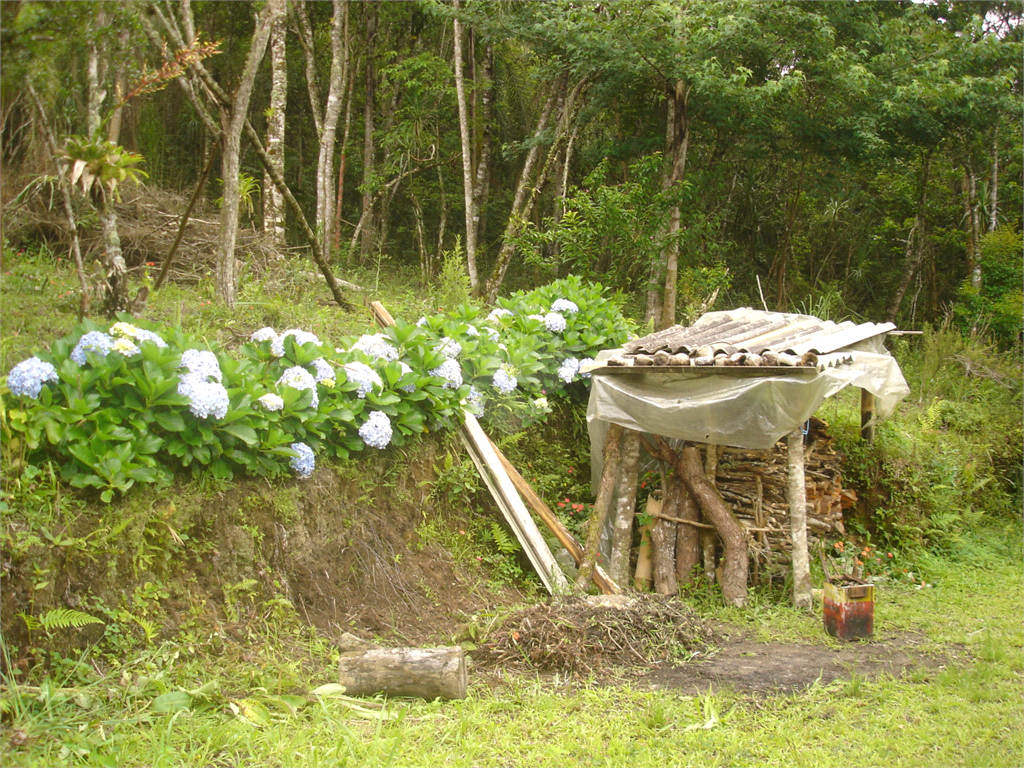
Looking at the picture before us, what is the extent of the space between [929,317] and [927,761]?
13.1 m

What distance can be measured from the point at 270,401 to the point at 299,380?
263 millimetres

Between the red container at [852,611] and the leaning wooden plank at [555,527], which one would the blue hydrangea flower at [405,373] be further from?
the red container at [852,611]

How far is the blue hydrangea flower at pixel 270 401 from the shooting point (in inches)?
152

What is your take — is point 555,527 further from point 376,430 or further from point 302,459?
point 302,459

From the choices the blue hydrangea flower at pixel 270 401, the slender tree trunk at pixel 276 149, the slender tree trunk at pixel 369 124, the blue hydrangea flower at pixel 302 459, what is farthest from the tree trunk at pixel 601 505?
the slender tree trunk at pixel 369 124

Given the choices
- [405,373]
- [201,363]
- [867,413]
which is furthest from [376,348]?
[867,413]

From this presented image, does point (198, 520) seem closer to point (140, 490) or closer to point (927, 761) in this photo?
point (140, 490)

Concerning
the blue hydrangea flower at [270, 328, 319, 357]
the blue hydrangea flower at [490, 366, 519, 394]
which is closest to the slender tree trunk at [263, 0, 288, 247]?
the blue hydrangea flower at [490, 366, 519, 394]

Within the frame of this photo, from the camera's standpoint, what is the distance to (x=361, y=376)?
14.5 feet

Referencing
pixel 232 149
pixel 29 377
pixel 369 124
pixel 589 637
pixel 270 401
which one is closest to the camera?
pixel 29 377

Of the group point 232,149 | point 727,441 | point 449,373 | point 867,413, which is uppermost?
point 232,149

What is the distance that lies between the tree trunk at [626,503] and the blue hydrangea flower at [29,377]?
3.75 metres

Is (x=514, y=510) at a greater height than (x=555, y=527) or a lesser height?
greater

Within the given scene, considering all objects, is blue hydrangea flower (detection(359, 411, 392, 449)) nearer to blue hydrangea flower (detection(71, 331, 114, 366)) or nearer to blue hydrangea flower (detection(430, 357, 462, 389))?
blue hydrangea flower (detection(430, 357, 462, 389))
